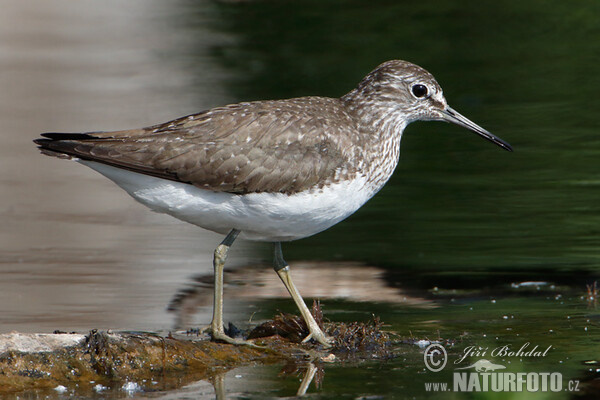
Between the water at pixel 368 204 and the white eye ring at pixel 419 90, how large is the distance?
82.6 inches

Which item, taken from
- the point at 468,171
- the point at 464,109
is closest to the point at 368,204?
the point at 468,171

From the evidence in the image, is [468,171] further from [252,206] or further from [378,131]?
[252,206]

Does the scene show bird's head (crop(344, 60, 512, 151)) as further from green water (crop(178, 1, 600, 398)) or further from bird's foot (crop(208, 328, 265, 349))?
bird's foot (crop(208, 328, 265, 349))

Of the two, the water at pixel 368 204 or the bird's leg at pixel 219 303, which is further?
the water at pixel 368 204

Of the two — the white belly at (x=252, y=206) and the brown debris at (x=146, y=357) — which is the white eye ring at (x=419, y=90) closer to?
the white belly at (x=252, y=206)

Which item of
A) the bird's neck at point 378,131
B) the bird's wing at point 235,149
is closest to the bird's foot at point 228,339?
the bird's wing at point 235,149

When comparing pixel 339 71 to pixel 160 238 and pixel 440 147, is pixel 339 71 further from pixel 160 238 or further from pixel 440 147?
pixel 160 238

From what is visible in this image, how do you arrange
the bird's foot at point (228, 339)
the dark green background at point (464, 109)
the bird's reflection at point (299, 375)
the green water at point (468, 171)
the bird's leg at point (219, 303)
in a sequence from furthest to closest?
the dark green background at point (464, 109)
the green water at point (468, 171)
the bird's leg at point (219, 303)
the bird's foot at point (228, 339)
the bird's reflection at point (299, 375)

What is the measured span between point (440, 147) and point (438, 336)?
26.8 feet

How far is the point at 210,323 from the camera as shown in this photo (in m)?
9.64

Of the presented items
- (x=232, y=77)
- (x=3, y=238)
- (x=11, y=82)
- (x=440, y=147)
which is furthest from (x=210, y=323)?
(x=11, y=82)

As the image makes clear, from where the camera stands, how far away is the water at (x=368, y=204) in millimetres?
9797

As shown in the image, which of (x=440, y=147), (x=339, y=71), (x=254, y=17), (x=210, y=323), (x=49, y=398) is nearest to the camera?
(x=49, y=398)

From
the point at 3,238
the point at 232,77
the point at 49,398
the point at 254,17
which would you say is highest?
the point at 254,17
